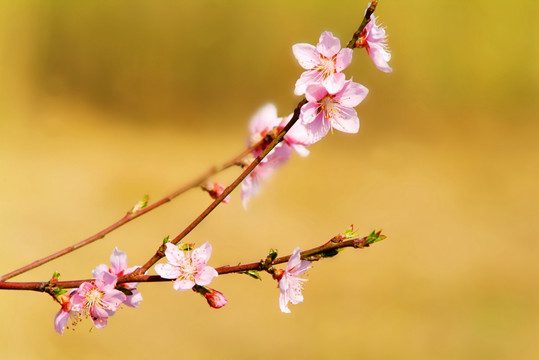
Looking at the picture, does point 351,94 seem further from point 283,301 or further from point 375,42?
point 283,301

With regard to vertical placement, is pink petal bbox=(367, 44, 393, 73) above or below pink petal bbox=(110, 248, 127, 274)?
above

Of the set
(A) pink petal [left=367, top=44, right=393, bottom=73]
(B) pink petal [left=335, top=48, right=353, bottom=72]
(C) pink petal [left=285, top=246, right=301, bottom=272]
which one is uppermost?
(A) pink petal [left=367, top=44, right=393, bottom=73]

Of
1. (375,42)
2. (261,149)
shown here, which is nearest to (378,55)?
(375,42)

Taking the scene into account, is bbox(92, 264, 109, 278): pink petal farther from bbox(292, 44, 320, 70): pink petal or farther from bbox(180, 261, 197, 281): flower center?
bbox(292, 44, 320, 70): pink petal

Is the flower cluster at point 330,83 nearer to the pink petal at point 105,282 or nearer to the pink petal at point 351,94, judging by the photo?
the pink petal at point 351,94

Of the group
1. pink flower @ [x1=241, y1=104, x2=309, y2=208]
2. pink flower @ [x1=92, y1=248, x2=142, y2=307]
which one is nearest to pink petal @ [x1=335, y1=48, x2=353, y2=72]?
pink flower @ [x1=241, y1=104, x2=309, y2=208]
